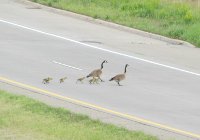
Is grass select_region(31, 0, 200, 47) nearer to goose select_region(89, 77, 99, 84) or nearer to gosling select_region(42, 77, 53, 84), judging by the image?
goose select_region(89, 77, 99, 84)

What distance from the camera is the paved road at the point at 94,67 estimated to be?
16438mm

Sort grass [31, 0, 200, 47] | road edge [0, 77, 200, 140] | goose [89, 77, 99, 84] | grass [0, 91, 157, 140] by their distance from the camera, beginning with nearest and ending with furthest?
grass [0, 91, 157, 140] < road edge [0, 77, 200, 140] < goose [89, 77, 99, 84] < grass [31, 0, 200, 47]

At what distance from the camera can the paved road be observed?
16.4 meters

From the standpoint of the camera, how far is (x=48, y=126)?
13203 mm

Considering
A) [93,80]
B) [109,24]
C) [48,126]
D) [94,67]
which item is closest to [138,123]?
[48,126]

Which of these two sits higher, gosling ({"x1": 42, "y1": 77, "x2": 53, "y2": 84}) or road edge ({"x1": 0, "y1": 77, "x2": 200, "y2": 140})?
road edge ({"x1": 0, "y1": 77, "x2": 200, "y2": 140})

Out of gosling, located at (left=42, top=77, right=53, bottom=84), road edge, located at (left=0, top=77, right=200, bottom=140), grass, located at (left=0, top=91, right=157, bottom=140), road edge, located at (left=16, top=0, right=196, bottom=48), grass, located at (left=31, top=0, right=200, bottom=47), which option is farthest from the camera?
grass, located at (left=31, top=0, right=200, bottom=47)

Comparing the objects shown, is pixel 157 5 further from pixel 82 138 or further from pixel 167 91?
pixel 82 138

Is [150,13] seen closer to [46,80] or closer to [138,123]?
[46,80]

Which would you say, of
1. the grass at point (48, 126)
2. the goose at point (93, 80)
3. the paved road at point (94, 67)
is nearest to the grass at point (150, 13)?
the paved road at point (94, 67)

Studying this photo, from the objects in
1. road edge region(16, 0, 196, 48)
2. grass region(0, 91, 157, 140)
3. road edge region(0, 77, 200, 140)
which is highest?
grass region(0, 91, 157, 140)

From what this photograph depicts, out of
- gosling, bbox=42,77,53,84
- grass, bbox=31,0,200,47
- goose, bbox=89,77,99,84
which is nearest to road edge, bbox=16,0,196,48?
grass, bbox=31,0,200,47

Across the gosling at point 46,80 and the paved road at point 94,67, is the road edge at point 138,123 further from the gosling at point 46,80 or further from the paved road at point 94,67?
the gosling at point 46,80

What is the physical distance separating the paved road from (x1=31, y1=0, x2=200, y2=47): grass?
0.91 metres
